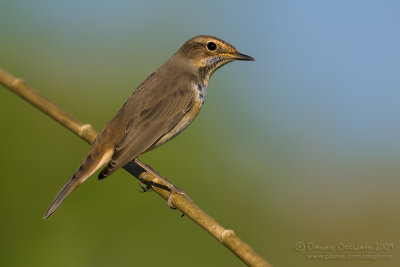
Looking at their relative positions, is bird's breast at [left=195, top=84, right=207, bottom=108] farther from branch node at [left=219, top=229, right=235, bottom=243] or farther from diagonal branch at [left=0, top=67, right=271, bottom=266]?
branch node at [left=219, top=229, right=235, bottom=243]

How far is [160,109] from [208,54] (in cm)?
84

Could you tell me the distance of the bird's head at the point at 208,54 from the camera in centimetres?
592

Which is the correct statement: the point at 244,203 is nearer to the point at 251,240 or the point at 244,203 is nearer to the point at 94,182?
the point at 251,240

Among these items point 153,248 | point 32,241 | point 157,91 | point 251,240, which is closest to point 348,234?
point 251,240

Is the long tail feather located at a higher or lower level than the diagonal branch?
lower

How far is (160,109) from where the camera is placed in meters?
5.62

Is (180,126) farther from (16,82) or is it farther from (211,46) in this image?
(16,82)

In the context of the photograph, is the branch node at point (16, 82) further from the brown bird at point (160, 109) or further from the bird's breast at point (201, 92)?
the bird's breast at point (201, 92)

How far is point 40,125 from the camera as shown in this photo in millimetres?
6145

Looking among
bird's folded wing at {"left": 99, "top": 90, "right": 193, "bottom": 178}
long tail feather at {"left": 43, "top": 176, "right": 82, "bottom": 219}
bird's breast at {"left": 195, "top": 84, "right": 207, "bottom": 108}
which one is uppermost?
bird's breast at {"left": 195, "top": 84, "right": 207, "bottom": 108}

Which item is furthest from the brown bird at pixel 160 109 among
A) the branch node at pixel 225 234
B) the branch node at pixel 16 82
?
the branch node at pixel 225 234

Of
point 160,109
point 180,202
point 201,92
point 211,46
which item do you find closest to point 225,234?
point 180,202

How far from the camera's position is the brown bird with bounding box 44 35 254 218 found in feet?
16.6

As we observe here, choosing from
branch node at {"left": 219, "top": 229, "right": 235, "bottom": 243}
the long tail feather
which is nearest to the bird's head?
the long tail feather
